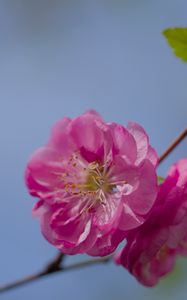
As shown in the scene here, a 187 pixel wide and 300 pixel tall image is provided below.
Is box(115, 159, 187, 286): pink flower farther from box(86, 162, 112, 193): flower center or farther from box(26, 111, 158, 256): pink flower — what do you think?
box(86, 162, 112, 193): flower center

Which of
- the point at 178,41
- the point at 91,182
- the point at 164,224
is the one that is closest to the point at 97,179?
the point at 91,182

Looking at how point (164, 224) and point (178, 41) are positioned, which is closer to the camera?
point (164, 224)

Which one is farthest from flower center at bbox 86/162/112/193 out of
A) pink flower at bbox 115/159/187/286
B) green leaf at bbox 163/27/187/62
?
green leaf at bbox 163/27/187/62

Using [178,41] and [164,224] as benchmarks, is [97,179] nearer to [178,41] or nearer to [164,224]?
[164,224]

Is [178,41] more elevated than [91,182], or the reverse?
[178,41]

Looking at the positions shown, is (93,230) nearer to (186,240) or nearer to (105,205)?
(105,205)

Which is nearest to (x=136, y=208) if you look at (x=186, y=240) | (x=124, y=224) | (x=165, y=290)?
(x=124, y=224)

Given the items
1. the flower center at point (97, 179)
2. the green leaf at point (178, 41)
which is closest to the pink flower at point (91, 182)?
the flower center at point (97, 179)
